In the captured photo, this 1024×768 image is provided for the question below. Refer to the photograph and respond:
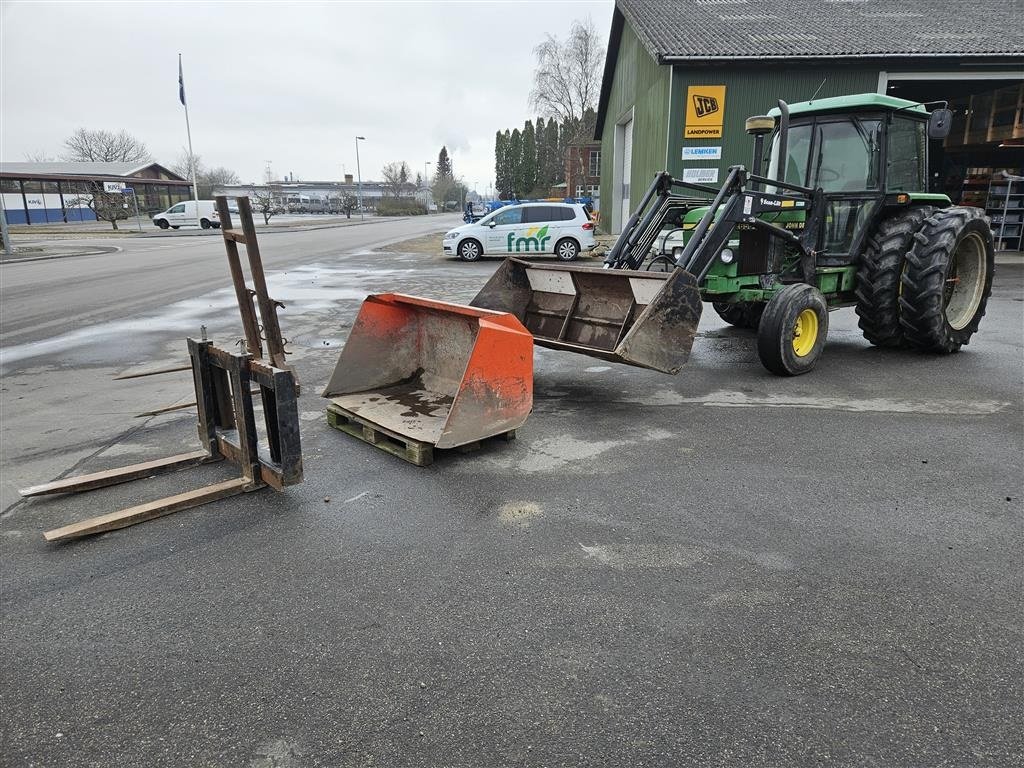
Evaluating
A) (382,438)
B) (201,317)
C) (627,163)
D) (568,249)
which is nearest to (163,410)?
(382,438)

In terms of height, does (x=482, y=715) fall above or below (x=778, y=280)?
below

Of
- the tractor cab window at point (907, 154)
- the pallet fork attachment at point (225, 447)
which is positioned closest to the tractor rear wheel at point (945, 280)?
the tractor cab window at point (907, 154)

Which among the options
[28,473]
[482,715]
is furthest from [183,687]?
[28,473]

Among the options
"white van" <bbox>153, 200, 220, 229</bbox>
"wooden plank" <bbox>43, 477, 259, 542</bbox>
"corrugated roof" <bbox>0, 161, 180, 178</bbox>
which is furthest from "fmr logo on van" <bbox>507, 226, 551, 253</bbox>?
"corrugated roof" <bbox>0, 161, 180, 178</bbox>

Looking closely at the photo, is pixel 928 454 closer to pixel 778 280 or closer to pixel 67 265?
A: pixel 778 280

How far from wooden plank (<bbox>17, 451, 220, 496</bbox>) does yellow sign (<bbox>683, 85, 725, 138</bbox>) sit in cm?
1790

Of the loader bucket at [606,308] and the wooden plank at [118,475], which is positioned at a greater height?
the loader bucket at [606,308]

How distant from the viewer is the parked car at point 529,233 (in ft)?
65.3

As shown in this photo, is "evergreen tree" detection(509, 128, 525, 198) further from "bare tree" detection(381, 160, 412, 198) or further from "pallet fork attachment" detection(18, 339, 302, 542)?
"pallet fork attachment" detection(18, 339, 302, 542)

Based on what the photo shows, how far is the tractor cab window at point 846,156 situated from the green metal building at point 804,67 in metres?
12.4

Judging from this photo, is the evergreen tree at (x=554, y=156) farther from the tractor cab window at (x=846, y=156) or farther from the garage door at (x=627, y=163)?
the tractor cab window at (x=846, y=156)

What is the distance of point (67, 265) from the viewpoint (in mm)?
20609

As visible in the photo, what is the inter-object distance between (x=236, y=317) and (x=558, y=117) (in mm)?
51515

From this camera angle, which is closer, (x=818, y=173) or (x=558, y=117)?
(x=818, y=173)
